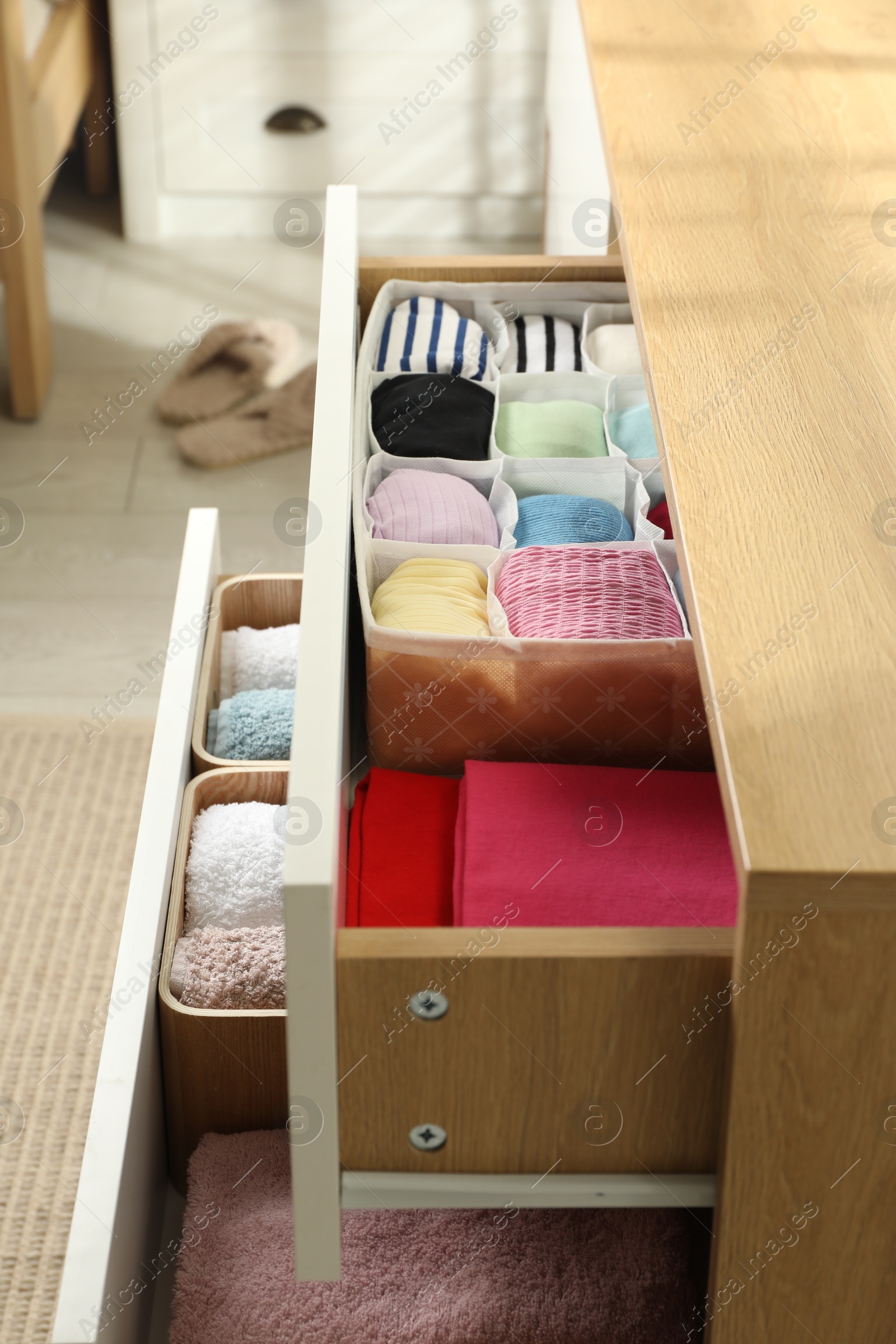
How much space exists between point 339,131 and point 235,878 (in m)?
2.16

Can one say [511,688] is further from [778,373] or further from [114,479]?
[114,479]

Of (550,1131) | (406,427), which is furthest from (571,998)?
(406,427)

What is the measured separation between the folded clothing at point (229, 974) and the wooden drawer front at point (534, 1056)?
312 millimetres

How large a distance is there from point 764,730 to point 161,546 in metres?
1.53

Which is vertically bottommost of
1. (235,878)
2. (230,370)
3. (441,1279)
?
(441,1279)

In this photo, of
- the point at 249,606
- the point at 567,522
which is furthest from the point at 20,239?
the point at 567,522

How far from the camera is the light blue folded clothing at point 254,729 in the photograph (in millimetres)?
1254

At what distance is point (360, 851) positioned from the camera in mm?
918

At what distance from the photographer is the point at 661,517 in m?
1.18

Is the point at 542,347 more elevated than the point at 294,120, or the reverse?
the point at 294,120

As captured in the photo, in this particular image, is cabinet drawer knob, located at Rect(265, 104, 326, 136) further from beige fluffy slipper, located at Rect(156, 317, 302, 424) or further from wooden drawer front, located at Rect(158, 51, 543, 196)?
beige fluffy slipper, located at Rect(156, 317, 302, 424)

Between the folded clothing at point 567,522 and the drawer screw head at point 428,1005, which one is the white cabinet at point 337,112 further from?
the drawer screw head at point 428,1005

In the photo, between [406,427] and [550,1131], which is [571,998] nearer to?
[550,1131]

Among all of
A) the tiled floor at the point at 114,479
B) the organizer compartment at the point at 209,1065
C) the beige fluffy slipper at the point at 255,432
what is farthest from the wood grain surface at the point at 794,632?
the beige fluffy slipper at the point at 255,432
